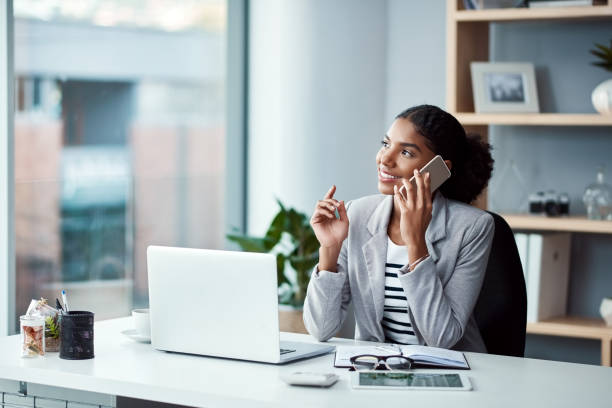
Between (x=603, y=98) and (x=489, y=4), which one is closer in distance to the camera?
(x=603, y=98)

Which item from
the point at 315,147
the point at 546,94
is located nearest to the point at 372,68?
the point at 315,147

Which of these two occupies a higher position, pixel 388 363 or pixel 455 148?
pixel 455 148

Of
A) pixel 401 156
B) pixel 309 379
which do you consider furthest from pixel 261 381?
pixel 401 156

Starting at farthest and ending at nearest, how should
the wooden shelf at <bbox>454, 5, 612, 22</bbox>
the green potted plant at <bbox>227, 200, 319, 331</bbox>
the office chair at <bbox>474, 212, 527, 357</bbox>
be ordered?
the green potted plant at <bbox>227, 200, 319, 331</bbox>, the wooden shelf at <bbox>454, 5, 612, 22</bbox>, the office chair at <bbox>474, 212, 527, 357</bbox>

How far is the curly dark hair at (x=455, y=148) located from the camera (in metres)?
2.33

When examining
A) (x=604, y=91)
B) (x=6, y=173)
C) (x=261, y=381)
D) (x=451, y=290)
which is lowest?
(x=261, y=381)

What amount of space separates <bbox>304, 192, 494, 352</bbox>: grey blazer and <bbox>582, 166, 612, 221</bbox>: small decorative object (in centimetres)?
119

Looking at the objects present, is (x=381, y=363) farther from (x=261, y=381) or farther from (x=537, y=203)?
(x=537, y=203)

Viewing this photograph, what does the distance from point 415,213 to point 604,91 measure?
55.2 inches

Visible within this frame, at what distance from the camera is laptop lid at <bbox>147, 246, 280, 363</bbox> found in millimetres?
1838

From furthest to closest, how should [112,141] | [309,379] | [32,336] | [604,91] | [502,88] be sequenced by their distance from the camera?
1. [112,141]
2. [502,88]
3. [604,91]
4. [32,336]
5. [309,379]

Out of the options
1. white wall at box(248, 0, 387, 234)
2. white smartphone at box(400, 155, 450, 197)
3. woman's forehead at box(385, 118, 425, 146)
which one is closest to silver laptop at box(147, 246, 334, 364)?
white smartphone at box(400, 155, 450, 197)

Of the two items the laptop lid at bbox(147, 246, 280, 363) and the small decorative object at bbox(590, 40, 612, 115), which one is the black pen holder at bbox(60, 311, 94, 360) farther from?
the small decorative object at bbox(590, 40, 612, 115)

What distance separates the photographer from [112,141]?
147 inches
